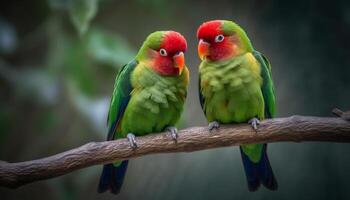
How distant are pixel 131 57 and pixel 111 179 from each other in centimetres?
99

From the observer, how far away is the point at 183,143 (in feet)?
5.94

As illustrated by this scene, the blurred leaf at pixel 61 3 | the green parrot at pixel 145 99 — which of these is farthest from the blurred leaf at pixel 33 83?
the green parrot at pixel 145 99

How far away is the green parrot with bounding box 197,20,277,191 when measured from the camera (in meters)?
1.87

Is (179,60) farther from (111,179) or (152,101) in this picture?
(111,179)

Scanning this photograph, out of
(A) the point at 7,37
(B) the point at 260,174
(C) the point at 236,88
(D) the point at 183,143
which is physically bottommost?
(B) the point at 260,174

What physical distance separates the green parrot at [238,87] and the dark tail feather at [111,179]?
1.23 feet

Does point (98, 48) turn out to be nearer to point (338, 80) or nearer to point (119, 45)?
point (119, 45)

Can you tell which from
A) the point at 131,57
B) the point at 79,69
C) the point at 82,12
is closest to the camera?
the point at 82,12

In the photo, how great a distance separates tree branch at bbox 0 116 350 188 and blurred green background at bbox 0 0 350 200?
43 centimetres

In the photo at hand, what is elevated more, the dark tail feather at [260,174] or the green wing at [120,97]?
the green wing at [120,97]

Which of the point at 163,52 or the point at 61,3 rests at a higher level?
the point at 61,3

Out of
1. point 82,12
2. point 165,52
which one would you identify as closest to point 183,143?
point 165,52

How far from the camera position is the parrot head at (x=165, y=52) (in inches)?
69.7

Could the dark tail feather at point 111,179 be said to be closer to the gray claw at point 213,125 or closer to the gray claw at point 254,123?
the gray claw at point 213,125
